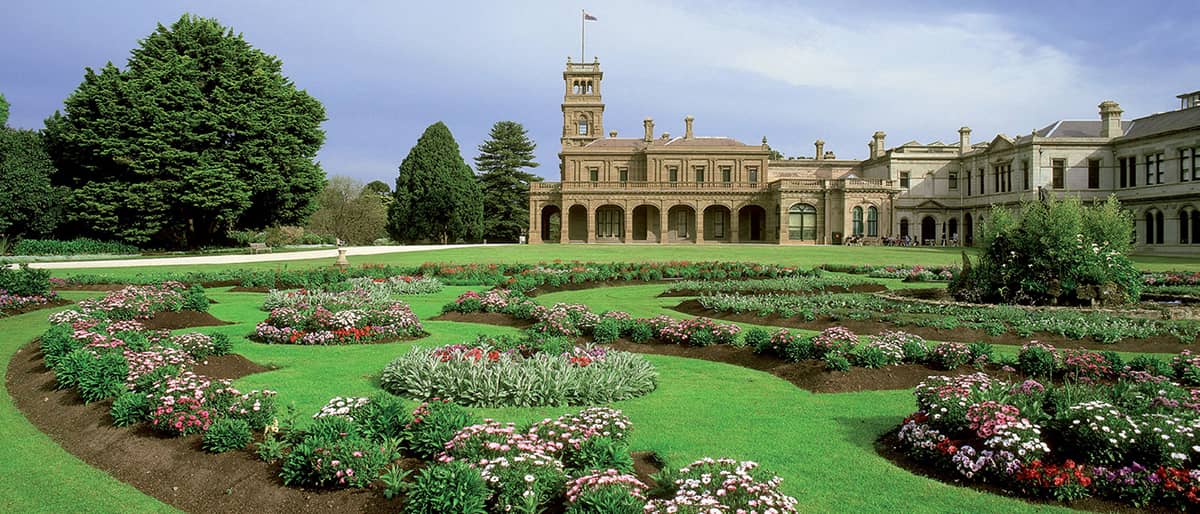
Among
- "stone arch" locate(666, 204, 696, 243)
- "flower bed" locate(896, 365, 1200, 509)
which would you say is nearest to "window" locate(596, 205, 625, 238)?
"stone arch" locate(666, 204, 696, 243)

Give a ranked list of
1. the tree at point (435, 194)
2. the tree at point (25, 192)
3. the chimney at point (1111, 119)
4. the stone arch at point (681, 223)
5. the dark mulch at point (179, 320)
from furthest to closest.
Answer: the stone arch at point (681, 223), the tree at point (435, 194), the chimney at point (1111, 119), the tree at point (25, 192), the dark mulch at point (179, 320)

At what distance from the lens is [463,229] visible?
2480 inches

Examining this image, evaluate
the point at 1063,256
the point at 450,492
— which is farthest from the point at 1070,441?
the point at 1063,256

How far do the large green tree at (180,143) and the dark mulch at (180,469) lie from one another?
36.4 meters

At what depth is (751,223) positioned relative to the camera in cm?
6562

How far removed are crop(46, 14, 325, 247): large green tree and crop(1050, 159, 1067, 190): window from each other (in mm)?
50663

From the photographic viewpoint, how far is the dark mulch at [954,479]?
5055 mm

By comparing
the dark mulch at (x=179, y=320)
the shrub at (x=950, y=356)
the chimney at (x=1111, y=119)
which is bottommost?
the shrub at (x=950, y=356)

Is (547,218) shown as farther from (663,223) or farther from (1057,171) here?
(1057,171)

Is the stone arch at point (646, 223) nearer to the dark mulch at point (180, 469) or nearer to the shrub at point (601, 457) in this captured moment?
the dark mulch at point (180, 469)

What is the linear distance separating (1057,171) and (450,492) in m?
58.0

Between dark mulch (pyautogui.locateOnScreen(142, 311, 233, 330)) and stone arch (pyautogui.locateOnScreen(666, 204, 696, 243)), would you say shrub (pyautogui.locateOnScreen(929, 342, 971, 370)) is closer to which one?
dark mulch (pyautogui.locateOnScreen(142, 311, 233, 330))

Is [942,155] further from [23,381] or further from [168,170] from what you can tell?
[23,381]

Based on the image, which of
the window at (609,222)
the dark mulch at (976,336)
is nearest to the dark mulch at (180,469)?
the dark mulch at (976,336)
